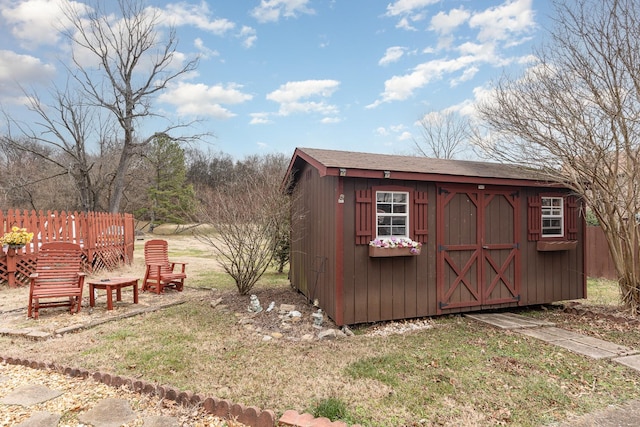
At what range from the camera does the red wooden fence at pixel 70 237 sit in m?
7.55

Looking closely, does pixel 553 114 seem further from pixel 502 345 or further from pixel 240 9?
pixel 240 9

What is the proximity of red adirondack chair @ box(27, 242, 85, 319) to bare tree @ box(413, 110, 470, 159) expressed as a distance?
18.0m

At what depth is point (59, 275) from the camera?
217 inches

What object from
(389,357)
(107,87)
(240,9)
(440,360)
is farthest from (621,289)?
(107,87)

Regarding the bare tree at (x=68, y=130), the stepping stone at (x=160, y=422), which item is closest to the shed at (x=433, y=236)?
the stepping stone at (x=160, y=422)

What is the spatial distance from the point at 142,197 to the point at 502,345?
24058mm

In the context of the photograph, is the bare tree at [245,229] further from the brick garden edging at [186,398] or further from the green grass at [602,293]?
the green grass at [602,293]

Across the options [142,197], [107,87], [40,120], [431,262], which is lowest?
[431,262]

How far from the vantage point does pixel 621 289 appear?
5.82m

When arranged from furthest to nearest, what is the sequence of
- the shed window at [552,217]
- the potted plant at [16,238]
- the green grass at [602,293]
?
the potted plant at [16,238]
the green grass at [602,293]
the shed window at [552,217]

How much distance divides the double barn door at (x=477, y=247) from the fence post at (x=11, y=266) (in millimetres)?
8804

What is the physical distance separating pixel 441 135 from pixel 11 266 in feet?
65.3

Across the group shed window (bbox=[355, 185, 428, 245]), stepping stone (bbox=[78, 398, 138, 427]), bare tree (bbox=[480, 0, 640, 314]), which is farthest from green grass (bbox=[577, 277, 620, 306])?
stepping stone (bbox=[78, 398, 138, 427])

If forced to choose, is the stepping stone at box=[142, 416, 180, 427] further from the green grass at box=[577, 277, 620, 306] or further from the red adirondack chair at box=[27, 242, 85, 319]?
the green grass at box=[577, 277, 620, 306]
